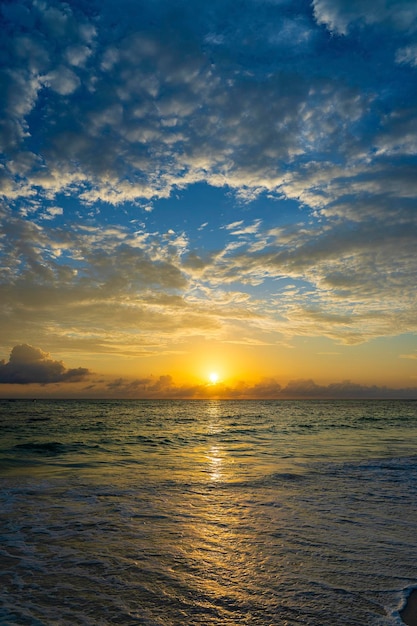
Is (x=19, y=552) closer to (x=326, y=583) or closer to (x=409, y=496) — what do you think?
(x=326, y=583)

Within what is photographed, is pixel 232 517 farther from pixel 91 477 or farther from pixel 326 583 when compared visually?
pixel 91 477

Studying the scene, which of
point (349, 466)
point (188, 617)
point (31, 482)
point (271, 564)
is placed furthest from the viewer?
point (349, 466)

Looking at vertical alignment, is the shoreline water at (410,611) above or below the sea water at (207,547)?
above

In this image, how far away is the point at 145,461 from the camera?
20.6 metres

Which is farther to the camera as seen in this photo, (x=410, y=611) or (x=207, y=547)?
(x=207, y=547)

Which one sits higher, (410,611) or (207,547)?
(410,611)

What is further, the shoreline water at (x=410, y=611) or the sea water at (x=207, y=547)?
the sea water at (x=207, y=547)

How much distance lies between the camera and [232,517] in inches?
399

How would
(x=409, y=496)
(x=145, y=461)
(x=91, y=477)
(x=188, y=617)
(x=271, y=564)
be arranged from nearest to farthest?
(x=188, y=617)
(x=271, y=564)
(x=409, y=496)
(x=91, y=477)
(x=145, y=461)

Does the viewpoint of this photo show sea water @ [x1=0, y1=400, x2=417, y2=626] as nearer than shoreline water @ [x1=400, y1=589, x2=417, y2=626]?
No

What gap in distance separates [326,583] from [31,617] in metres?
4.45

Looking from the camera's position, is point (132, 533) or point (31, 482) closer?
point (132, 533)

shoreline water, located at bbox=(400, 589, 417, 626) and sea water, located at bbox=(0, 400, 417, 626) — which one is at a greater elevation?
shoreline water, located at bbox=(400, 589, 417, 626)

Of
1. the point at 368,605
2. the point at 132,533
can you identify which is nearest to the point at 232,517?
the point at 132,533
